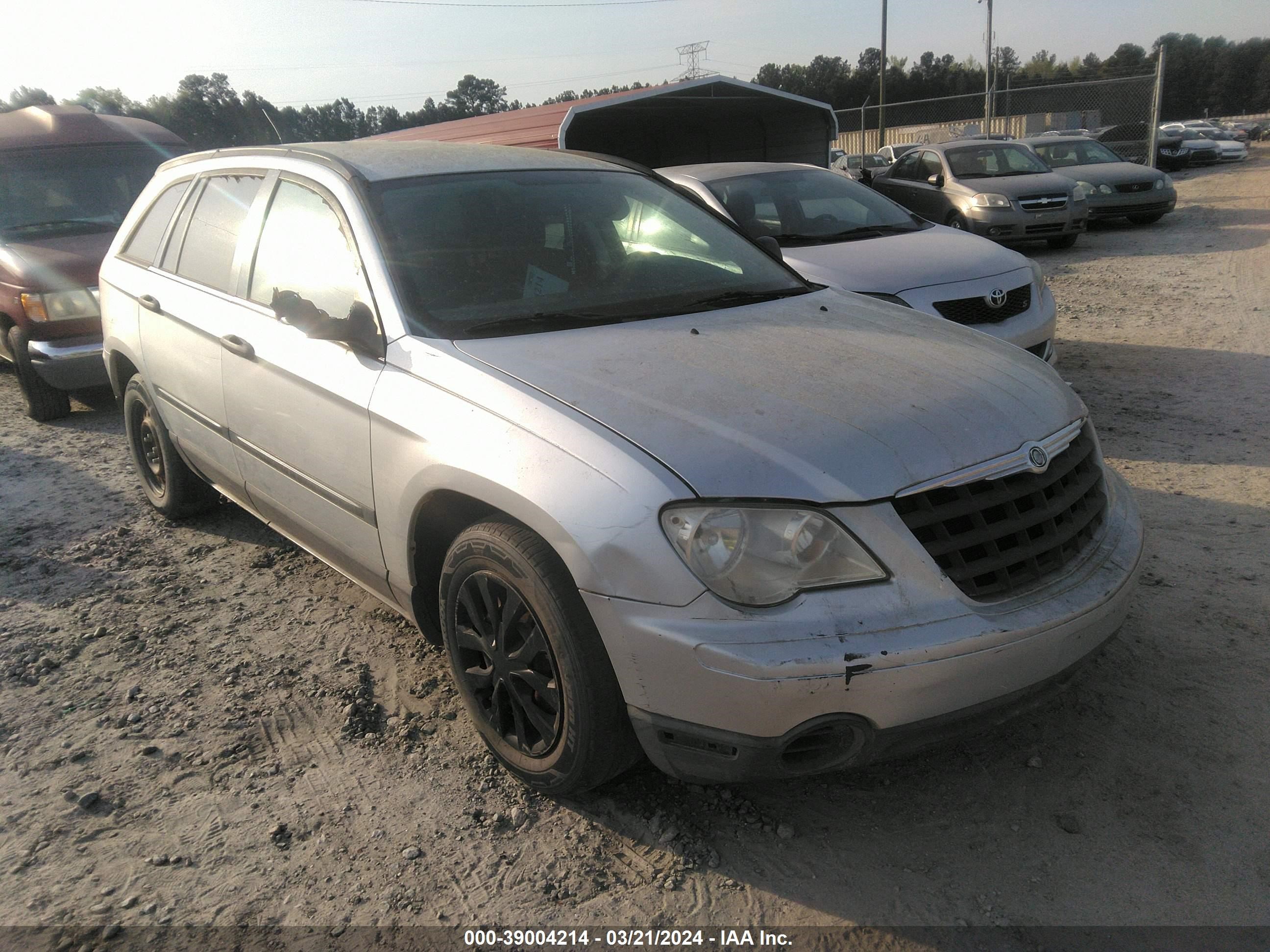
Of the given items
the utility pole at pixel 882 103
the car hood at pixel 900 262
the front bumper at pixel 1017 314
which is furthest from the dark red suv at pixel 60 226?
the utility pole at pixel 882 103

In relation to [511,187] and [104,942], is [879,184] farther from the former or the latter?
[104,942]

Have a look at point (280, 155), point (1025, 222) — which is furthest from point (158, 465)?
point (1025, 222)

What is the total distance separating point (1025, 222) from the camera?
11.9 m

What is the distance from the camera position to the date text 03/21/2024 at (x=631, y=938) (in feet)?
7.11

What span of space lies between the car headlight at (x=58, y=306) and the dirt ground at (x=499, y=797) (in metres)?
3.37

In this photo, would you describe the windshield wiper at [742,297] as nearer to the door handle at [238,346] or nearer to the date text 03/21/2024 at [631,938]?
the door handle at [238,346]

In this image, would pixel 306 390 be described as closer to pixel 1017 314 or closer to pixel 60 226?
pixel 1017 314

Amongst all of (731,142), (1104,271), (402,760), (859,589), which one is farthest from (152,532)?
(1104,271)

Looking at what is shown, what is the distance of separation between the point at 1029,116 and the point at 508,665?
3505 centimetres

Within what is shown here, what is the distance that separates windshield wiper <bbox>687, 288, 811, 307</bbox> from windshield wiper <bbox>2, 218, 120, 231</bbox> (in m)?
6.35

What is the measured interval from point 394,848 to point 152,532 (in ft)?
9.92

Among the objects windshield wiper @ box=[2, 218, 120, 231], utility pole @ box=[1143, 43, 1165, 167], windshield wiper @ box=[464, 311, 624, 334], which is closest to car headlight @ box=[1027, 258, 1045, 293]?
windshield wiper @ box=[464, 311, 624, 334]

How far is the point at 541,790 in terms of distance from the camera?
2.60 metres

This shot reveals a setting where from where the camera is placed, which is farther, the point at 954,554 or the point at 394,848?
the point at 394,848
